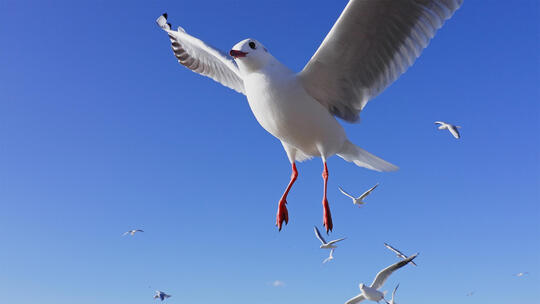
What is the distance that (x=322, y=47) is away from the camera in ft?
17.1

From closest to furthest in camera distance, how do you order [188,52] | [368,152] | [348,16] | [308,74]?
[348,16], [308,74], [368,152], [188,52]

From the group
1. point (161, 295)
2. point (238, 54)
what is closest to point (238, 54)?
point (238, 54)

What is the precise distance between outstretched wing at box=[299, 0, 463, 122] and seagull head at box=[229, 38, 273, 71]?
0.46m

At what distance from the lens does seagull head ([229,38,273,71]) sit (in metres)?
5.14

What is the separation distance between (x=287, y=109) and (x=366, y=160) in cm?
173

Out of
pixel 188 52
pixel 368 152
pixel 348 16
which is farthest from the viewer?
pixel 188 52

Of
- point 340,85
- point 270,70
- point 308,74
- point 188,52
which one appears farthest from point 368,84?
point 188,52

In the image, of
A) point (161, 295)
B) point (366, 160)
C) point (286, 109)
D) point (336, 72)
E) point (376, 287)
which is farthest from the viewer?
point (161, 295)

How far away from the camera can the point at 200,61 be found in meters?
7.55

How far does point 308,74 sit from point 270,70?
453 mm

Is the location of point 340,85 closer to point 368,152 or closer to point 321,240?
point 368,152

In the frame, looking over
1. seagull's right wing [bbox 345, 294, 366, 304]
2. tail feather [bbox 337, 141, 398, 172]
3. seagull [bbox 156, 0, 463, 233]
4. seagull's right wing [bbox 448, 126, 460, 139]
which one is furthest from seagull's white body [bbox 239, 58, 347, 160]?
seagull's right wing [bbox 448, 126, 460, 139]

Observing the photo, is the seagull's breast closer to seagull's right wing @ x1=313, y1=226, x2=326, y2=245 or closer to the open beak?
the open beak

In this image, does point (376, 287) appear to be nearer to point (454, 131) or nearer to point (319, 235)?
point (319, 235)
